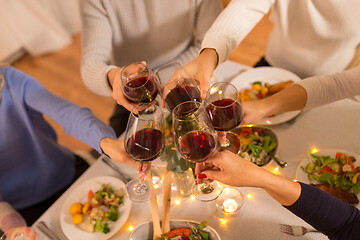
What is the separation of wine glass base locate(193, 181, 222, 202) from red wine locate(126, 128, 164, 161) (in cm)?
27

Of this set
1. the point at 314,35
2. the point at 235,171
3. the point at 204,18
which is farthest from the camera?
the point at 204,18

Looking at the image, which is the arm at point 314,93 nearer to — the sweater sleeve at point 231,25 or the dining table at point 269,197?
the dining table at point 269,197

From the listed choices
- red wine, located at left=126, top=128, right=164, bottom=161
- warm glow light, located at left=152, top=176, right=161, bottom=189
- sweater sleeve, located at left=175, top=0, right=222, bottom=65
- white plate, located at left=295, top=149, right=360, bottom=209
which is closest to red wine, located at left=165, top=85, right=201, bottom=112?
red wine, located at left=126, top=128, right=164, bottom=161

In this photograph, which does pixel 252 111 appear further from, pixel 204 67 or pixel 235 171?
pixel 235 171

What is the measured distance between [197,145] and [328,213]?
1.38ft

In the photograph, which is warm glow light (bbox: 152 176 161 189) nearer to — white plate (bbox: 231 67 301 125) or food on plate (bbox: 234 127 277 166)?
food on plate (bbox: 234 127 277 166)

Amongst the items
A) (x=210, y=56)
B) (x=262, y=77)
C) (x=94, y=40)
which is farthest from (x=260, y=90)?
(x=94, y=40)

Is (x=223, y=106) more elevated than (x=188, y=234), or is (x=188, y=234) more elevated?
(x=223, y=106)

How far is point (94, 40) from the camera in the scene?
1.58 meters

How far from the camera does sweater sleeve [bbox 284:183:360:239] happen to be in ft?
3.07

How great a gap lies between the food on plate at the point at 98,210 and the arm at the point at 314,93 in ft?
2.16

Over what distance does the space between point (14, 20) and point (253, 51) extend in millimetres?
2376

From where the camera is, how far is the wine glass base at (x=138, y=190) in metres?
1.21

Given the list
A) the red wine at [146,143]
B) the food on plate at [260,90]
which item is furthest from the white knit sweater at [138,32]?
the red wine at [146,143]
